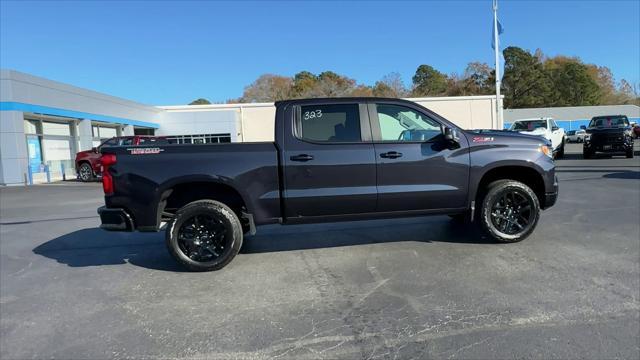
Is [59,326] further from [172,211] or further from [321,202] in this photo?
[321,202]

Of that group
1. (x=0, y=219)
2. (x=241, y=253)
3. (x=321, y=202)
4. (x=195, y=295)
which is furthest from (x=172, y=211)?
(x=0, y=219)

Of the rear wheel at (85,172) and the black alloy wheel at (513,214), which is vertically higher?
the rear wheel at (85,172)

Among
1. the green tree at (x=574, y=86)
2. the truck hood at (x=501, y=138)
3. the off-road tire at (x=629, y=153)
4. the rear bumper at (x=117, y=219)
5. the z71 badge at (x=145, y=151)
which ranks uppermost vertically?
the green tree at (x=574, y=86)

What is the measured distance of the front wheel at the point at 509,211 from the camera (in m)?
5.84

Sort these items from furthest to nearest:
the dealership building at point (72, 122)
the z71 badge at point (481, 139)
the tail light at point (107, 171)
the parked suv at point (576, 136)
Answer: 1. the parked suv at point (576, 136)
2. the dealership building at point (72, 122)
3. the z71 badge at point (481, 139)
4. the tail light at point (107, 171)

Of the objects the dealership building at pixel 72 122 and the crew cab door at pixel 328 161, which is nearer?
the crew cab door at pixel 328 161

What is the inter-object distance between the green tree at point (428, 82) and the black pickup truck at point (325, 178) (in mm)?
80483

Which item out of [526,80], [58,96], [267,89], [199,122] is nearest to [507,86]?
[526,80]

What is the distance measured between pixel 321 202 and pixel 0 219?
8.10 meters

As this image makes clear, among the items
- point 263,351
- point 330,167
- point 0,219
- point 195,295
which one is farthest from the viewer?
point 0,219

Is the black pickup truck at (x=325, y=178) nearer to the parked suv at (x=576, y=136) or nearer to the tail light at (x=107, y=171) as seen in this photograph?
the tail light at (x=107, y=171)

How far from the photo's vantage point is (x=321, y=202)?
5.38 metres

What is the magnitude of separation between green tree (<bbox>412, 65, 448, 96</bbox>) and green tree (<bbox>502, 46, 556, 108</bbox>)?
11645mm

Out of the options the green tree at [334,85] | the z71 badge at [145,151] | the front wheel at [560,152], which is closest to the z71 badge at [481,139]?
the z71 badge at [145,151]
